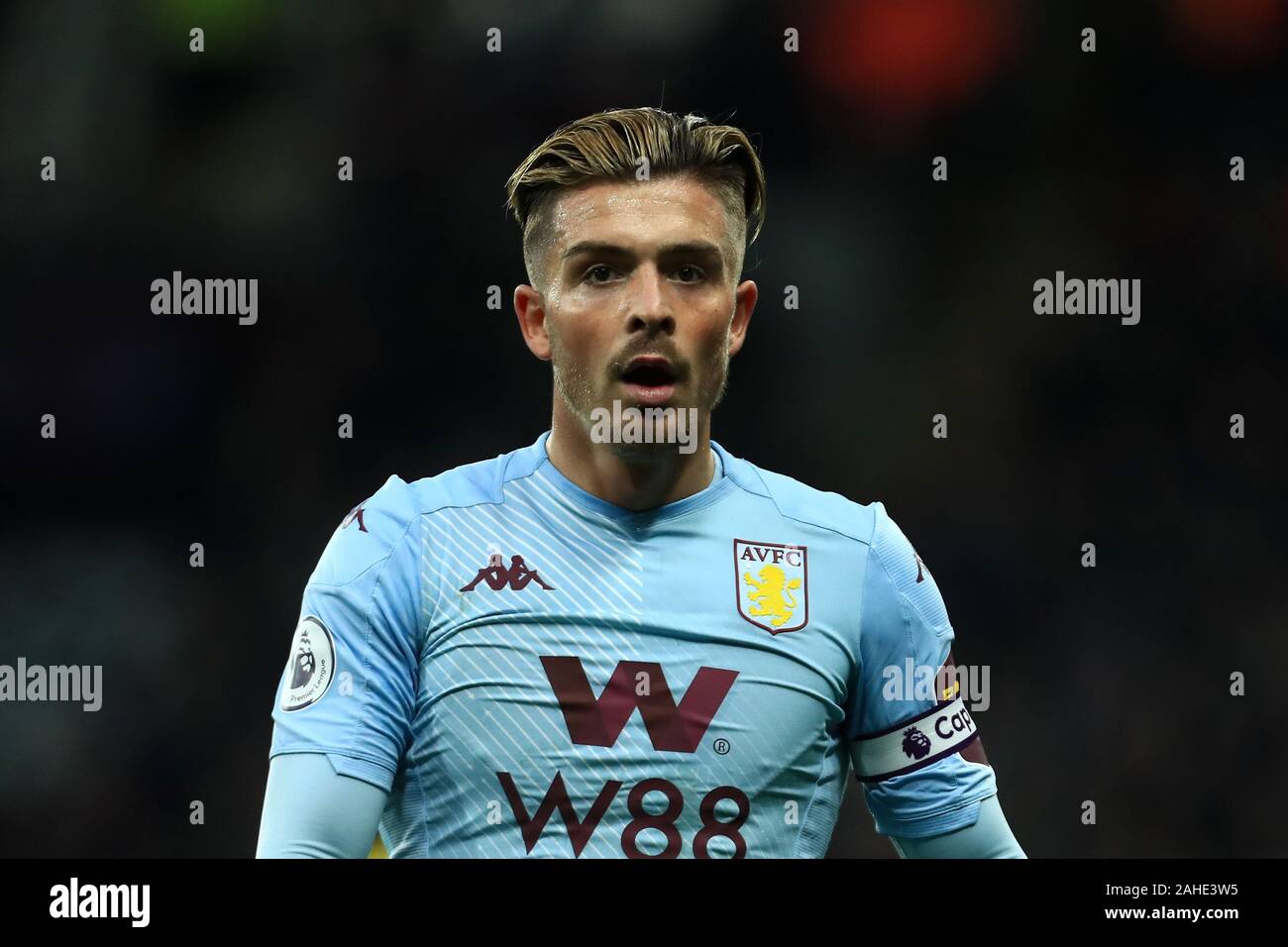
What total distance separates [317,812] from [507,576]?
0.71m

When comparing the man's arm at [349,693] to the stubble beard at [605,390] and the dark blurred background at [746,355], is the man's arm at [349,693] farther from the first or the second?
the dark blurred background at [746,355]

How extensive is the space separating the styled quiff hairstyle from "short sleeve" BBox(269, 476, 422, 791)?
0.74m

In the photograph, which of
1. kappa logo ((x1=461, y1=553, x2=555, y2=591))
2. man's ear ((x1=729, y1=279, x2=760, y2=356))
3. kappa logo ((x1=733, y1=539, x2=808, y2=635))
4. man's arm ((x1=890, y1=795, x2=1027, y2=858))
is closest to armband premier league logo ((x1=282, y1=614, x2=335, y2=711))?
kappa logo ((x1=461, y1=553, x2=555, y2=591))

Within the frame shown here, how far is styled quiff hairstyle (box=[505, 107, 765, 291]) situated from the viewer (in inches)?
161

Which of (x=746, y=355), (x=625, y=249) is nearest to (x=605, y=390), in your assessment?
(x=625, y=249)

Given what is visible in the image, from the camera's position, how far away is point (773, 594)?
13.3 feet

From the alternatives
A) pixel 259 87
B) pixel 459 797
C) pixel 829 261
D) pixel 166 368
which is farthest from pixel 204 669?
pixel 459 797

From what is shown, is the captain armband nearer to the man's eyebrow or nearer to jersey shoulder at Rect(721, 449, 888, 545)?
jersey shoulder at Rect(721, 449, 888, 545)

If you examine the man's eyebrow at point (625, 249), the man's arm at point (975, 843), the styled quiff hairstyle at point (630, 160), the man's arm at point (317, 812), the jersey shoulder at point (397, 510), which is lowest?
the man's arm at point (975, 843)

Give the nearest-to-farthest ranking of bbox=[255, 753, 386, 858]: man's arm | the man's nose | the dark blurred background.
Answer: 1. bbox=[255, 753, 386, 858]: man's arm
2. the man's nose
3. the dark blurred background

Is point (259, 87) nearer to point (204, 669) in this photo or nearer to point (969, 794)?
point (204, 669)

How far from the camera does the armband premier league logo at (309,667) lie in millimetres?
3797

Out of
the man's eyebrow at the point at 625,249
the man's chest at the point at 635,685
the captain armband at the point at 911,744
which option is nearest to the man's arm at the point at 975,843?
the captain armband at the point at 911,744

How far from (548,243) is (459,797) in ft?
4.32
